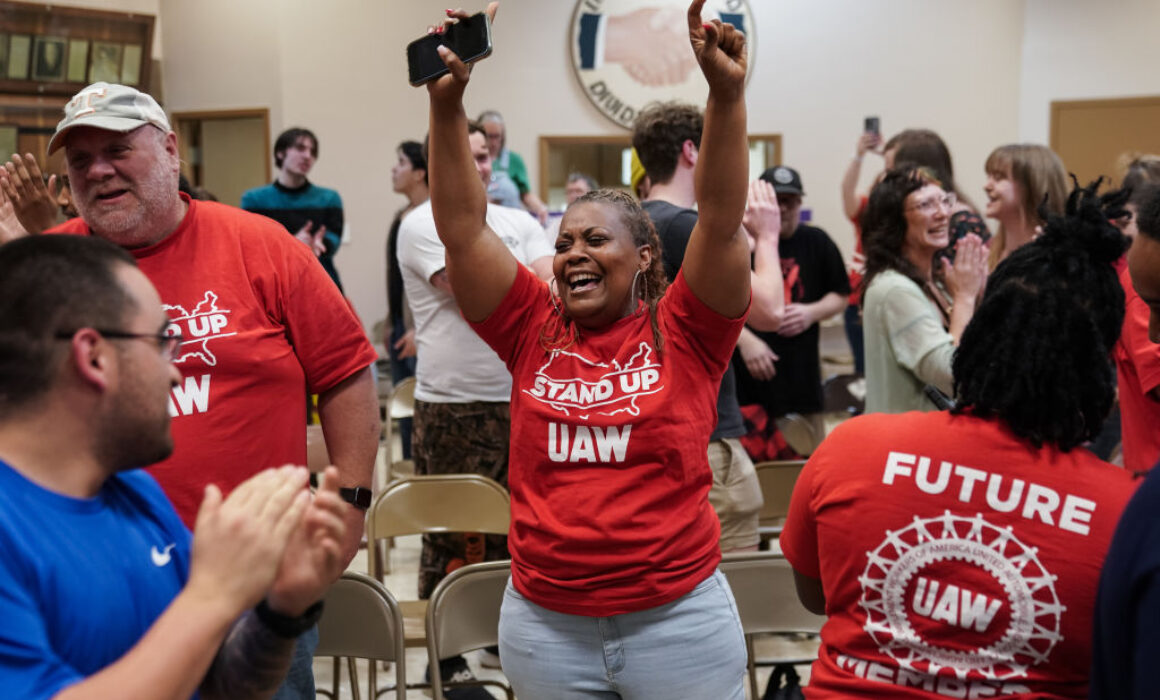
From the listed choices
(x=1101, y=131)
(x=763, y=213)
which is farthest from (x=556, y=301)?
(x=1101, y=131)

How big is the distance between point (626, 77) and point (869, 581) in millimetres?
7048

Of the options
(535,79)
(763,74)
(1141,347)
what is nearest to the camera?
(1141,347)

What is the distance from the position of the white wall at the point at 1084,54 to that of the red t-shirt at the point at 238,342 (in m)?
7.78

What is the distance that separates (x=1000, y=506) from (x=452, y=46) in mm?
1201

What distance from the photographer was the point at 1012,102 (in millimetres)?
8461

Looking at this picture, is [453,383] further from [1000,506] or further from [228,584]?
[228,584]

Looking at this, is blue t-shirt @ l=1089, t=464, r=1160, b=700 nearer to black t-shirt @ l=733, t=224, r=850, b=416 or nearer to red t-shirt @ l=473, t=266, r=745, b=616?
red t-shirt @ l=473, t=266, r=745, b=616

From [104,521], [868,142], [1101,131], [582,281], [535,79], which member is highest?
[535,79]

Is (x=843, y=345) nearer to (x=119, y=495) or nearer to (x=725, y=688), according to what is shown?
(x=725, y=688)

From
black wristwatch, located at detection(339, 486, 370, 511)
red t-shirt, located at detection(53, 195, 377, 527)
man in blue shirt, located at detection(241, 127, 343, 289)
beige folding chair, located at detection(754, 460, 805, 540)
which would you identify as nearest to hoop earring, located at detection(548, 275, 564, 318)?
red t-shirt, located at detection(53, 195, 377, 527)

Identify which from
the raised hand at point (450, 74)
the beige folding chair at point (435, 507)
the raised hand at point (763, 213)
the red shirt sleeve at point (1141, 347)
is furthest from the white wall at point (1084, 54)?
the raised hand at point (450, 74)

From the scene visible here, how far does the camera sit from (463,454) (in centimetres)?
353

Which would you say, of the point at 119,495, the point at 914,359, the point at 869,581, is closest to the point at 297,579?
the point at 119,495

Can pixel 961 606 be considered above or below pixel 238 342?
below
